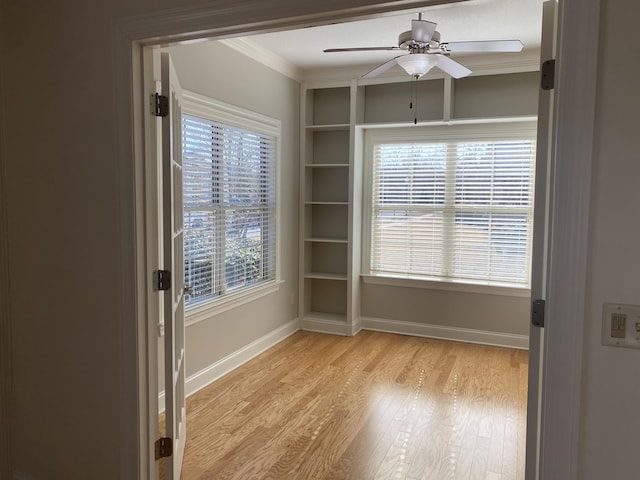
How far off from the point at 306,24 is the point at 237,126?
236cm

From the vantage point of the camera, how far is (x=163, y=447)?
79.0 inches

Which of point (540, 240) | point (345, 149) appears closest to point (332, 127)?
point (345, 149)

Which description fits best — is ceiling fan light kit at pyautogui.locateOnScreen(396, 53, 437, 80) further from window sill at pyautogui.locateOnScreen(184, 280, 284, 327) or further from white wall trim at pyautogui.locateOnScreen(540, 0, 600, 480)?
window sill at pyautogui.locateOnScreen(184, 280, 284, 327)

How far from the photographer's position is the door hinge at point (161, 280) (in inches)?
75.9

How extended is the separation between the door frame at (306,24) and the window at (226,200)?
4.65 ft

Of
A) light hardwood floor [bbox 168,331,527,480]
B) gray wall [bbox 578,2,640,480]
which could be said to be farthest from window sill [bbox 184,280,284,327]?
gray wall [bbox 578,2,640,480]

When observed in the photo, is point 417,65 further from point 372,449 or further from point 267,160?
point 372,449

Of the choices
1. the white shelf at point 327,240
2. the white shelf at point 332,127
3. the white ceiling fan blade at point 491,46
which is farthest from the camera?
the white shelf at point 327,240

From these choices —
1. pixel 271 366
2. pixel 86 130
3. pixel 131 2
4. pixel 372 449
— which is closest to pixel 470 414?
pixel 372 449

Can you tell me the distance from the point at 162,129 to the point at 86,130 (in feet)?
1.00

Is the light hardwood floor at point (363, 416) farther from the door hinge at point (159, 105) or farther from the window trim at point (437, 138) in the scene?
the door hinge at point (159, 105)

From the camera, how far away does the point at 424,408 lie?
10.7 feet

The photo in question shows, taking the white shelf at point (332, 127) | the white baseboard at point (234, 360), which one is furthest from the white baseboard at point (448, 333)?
the white shelf at point (332, 127)

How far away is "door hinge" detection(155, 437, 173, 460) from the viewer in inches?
78.1
